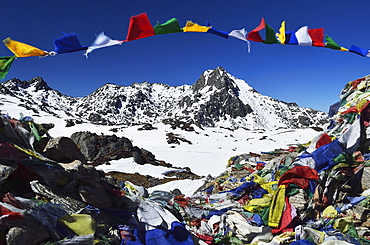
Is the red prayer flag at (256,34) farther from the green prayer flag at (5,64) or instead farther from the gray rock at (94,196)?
the green prayer flag at (5,64)

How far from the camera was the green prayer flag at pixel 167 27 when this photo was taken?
4.47m

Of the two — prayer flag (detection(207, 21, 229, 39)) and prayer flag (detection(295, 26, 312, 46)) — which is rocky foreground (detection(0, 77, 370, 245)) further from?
prayer flag (detection(207, 21, 229, 39))

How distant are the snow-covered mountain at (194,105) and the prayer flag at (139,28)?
3834 inches

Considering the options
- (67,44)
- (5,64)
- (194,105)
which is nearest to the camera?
(5,64)

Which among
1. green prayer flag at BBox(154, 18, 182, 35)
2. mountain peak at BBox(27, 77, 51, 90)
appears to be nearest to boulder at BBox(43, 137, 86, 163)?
green prayer flag at BBox(154, 18, 182, 35)

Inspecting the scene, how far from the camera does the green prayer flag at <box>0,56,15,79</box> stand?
12.5 ft

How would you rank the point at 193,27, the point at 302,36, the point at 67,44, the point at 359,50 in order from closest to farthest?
the point at 67,44 < the point at 193,27 < the point at 302,36 < the point at 359,50

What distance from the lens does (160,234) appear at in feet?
12.2

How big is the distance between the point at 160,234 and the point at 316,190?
3670 mm

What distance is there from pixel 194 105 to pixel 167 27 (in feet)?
397

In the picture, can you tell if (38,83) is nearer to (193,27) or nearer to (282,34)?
(193,27)

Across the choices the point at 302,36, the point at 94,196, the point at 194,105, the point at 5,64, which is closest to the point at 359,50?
the point at 302,36

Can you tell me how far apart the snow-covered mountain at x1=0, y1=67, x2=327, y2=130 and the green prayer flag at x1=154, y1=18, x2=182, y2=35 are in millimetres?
97182

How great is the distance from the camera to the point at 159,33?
458 centimetres
